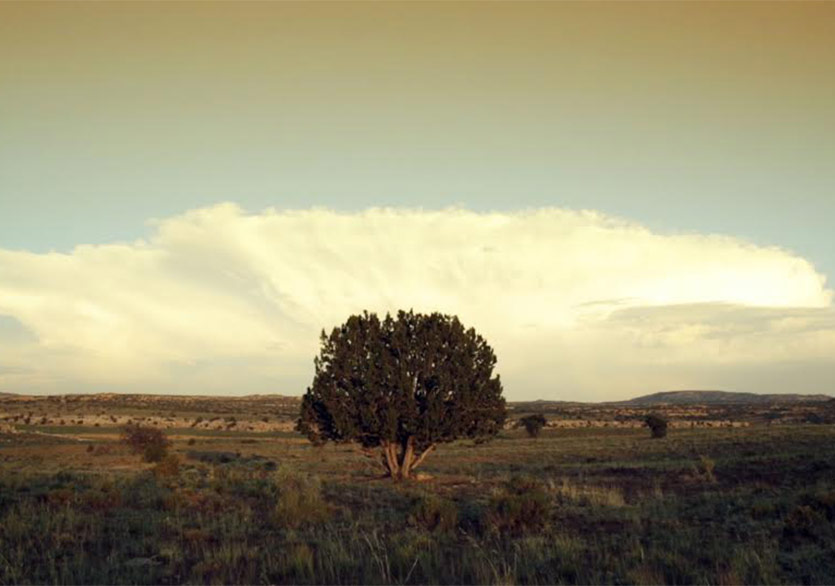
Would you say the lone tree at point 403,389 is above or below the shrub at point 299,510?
above

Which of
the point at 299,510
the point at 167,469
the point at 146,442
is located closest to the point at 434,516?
the point at 299,510

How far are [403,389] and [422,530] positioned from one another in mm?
13528

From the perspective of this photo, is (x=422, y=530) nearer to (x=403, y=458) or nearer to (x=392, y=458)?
(x=392, y=458)

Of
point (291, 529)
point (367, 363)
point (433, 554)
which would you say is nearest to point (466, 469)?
point (367, 363)

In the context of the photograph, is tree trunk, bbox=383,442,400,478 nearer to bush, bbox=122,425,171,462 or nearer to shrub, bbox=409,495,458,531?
shrub, bbox=409,495,458,531

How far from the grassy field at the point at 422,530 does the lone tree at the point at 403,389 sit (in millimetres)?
2000

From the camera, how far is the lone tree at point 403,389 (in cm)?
2656

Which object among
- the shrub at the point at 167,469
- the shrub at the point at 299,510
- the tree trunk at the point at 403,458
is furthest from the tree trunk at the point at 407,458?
the shrub at the point at 299,510

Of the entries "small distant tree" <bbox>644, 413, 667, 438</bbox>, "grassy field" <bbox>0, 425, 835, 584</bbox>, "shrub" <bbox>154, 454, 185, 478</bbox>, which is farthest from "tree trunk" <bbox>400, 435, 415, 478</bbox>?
"small distant tree" <bbox>644, 413, 667, 438</bbox>

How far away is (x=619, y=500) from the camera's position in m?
18.7

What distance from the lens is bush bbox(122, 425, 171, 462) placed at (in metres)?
38.7

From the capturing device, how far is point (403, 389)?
26.6 meters

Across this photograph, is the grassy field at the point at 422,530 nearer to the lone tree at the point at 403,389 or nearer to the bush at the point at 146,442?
the lone tree at the point at 403,389

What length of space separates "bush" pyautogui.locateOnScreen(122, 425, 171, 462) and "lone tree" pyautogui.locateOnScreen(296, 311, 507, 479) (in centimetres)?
1589
